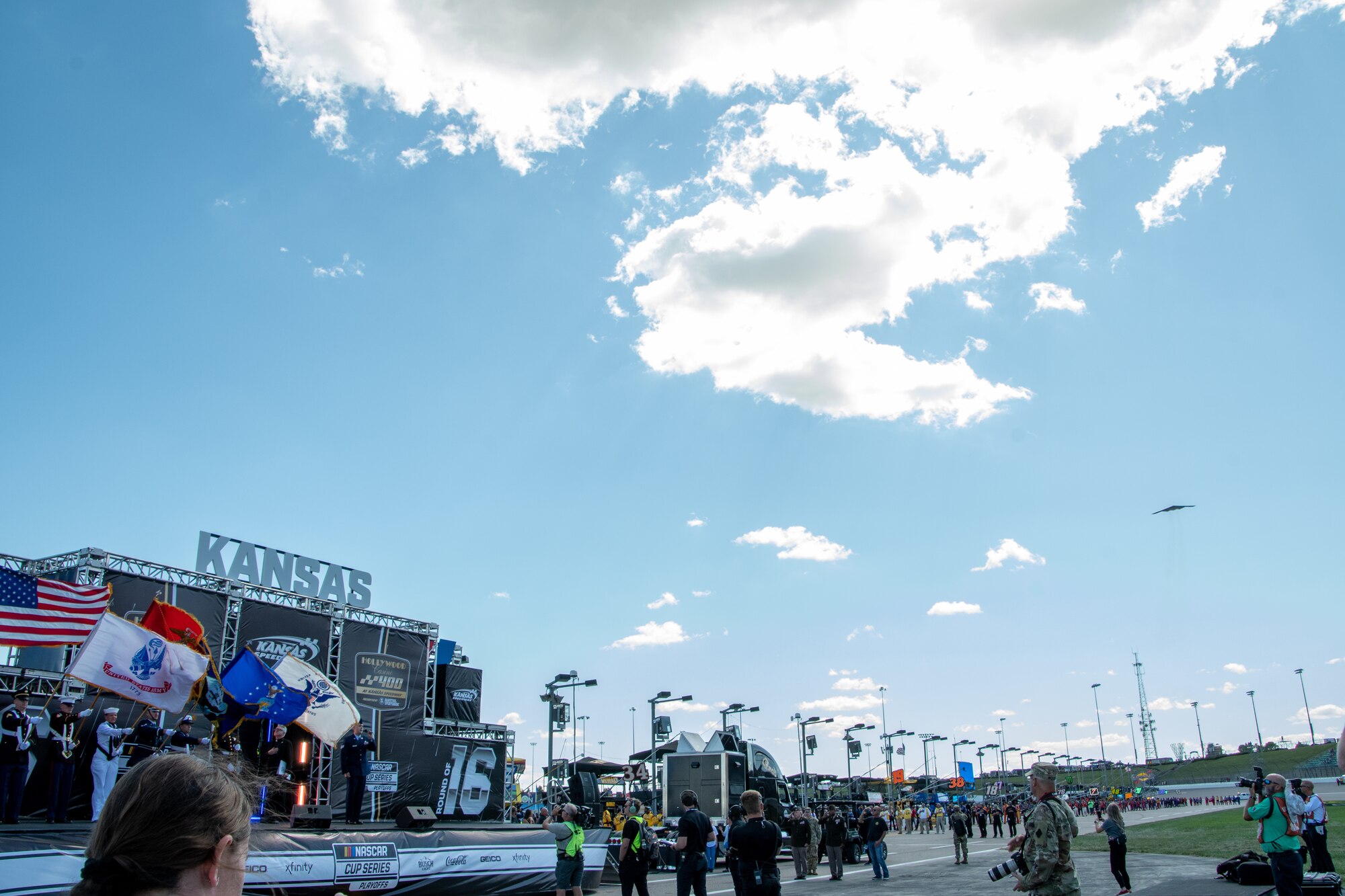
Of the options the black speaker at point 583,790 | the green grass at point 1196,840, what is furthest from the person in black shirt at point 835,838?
the black speaker at point 583,790

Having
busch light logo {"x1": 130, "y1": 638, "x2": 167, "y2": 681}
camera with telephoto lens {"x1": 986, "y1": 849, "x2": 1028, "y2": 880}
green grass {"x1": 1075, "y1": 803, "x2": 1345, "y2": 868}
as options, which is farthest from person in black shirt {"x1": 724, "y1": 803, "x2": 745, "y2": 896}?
green grass {"x1": 1075, "y1": 803, "x2": 1345, "y2": 868}

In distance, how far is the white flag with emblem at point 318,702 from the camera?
58.0ft

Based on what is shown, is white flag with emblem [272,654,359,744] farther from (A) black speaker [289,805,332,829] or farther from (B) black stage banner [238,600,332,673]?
(B) black stage banner [238,600,332,673]

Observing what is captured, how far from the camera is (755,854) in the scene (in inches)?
412

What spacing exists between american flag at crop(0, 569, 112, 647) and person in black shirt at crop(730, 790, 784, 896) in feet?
44.4

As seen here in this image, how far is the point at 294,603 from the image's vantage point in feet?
97.5

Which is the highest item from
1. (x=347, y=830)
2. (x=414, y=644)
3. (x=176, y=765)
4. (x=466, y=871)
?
(x=414, y=644)

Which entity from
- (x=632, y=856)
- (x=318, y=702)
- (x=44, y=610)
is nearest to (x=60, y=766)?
(x=318, y=702)

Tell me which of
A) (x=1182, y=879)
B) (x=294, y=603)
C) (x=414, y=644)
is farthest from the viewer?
(x=414, y=644)

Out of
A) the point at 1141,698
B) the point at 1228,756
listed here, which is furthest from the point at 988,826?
the point at 1228,756

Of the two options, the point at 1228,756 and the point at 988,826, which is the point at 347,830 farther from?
the point at 1228,756

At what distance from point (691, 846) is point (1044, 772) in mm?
5628

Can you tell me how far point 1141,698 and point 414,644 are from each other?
189m

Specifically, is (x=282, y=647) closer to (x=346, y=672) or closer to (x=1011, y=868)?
(x=346, y=672)
